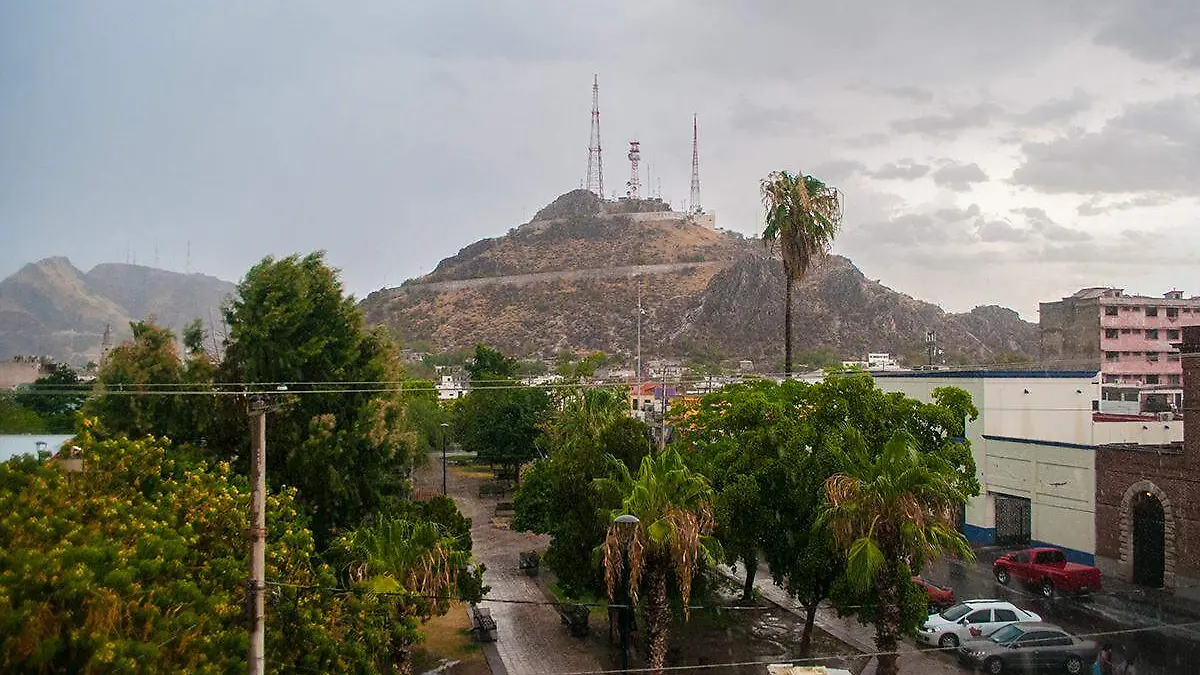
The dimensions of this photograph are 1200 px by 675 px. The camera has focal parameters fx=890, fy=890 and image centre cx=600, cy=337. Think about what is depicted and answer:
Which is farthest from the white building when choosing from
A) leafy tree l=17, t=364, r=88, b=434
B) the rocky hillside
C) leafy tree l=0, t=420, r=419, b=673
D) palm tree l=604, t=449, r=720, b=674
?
the rocky hillside

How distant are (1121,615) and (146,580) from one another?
23.3 meters

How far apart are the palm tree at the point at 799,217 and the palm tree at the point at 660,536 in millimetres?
14818

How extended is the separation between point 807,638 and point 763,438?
439 cm

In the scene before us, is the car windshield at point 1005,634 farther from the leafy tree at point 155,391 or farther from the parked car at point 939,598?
the leafy tree at point 155,391

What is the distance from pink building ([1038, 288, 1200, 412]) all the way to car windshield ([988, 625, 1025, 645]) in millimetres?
65201

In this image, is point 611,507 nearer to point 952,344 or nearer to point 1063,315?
point 1063,315

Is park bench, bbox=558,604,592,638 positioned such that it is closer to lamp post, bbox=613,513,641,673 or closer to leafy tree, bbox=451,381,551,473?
lamp post, bbox=613,513,641,673

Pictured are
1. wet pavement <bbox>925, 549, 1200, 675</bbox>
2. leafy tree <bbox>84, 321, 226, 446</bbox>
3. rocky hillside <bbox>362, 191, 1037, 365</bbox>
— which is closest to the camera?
wet pavement <bbox>925, 549, 1200, 675</bbox>

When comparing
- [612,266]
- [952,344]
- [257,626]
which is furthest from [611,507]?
[612,266]

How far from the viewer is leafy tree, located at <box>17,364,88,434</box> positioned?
31.4 m

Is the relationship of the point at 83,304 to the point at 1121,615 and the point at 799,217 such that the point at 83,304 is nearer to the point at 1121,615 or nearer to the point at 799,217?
the point at 799,217

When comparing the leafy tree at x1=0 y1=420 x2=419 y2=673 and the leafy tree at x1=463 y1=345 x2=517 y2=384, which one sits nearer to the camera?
the leafy tree at x1=0 y1=420 x2=419 y2=673

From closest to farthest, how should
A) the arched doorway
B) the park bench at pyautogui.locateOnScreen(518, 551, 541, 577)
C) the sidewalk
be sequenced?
the sidewalk
the arched doorway
the park bench at pyautogui.locateOnScreen(518, 551, 541, 577)

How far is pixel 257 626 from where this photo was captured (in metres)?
10.7
